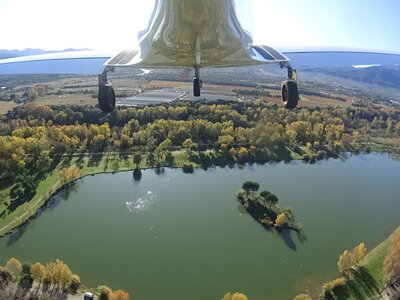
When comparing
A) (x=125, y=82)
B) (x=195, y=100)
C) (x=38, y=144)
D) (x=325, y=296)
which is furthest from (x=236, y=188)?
(x=125, y=82)

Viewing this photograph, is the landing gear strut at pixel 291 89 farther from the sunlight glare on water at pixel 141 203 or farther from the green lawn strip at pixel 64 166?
the green lawn strip at pixel 64 166

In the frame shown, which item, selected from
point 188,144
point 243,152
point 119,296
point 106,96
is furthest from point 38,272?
point 243,152

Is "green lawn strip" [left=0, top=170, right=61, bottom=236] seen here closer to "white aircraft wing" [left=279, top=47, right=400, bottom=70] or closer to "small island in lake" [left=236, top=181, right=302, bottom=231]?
"small island in lake" [left=236, top=181, right=302, bottom=231]

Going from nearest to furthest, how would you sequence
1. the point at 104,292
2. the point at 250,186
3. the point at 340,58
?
the point at 104,292 → the point at 340,58 → the point at 250,186

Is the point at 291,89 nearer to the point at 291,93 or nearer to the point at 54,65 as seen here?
the point at 291,93

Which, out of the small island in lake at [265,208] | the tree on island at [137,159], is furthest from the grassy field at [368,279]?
the tree on island at [137,159]

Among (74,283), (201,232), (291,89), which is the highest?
(291,89)
